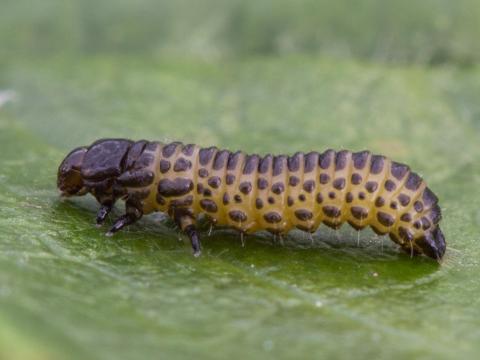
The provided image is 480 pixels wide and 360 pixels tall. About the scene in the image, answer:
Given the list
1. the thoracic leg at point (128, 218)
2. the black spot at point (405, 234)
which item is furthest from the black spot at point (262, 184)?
the black spot at point (405, 234)

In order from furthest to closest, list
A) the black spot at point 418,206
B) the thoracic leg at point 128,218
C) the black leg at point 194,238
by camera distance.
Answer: the black spot at point 418,206 → the thoracic leg at point 128,218 → the black leg at point 194,238

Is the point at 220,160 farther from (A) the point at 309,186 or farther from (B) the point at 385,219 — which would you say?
(B) the point at 385,219

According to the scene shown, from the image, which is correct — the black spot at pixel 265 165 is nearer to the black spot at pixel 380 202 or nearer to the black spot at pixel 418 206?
the black spot at pixel 380 202

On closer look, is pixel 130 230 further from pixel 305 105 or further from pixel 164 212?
pixel 305 105

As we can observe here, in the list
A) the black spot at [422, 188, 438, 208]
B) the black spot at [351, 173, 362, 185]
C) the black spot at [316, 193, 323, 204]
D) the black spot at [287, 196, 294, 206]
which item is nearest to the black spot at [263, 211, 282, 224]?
the black spot at [287, 196, 294, 206]

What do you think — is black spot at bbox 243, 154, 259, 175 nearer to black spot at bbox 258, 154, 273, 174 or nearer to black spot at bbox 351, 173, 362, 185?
black spot at bbox 258, 154, 273, 174

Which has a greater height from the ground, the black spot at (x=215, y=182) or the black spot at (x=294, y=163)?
the black spot at (x=294, y=163)

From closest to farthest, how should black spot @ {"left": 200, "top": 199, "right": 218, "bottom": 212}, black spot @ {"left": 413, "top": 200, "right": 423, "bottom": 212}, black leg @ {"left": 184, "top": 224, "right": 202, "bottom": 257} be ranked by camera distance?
1. black leg @ {"left": 184, "top": 224, "right": 202, "bottom": 257}
2. black spot @ {"left": 413, "top": 200, "right": 423, "bottom": 212}
3. black spot @ {"left": 200, "top": 199, "right": 218, "bottom": 212}
